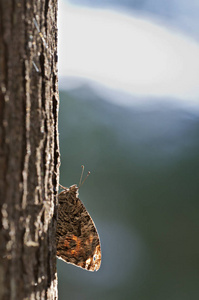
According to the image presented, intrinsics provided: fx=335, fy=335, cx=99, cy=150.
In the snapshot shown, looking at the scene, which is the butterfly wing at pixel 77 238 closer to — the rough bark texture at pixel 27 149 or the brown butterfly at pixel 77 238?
the brown butterfly at pixel 77 238

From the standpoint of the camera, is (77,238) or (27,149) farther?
(77,238)

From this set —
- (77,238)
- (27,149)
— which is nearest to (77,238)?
(77,238)

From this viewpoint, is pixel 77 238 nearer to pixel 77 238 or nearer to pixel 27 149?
pixel 77 238

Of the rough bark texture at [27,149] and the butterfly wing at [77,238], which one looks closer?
the rough bark texture at [27,149]

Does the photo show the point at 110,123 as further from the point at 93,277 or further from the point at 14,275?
the point at 14,275

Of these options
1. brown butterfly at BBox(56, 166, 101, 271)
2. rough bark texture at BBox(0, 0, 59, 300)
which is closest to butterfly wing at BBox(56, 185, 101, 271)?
brown butterfly at BBox(56, 166, 101, 271)

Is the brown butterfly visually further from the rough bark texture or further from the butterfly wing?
the rough bark texture

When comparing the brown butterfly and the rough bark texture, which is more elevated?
the rough bark texture

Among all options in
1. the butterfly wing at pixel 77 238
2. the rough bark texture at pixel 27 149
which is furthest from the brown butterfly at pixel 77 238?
the rough bark texture at pixel 27 149

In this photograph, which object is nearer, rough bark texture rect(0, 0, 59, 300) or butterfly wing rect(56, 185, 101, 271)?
rough bark texture rect(0, 0, 59, 300)
